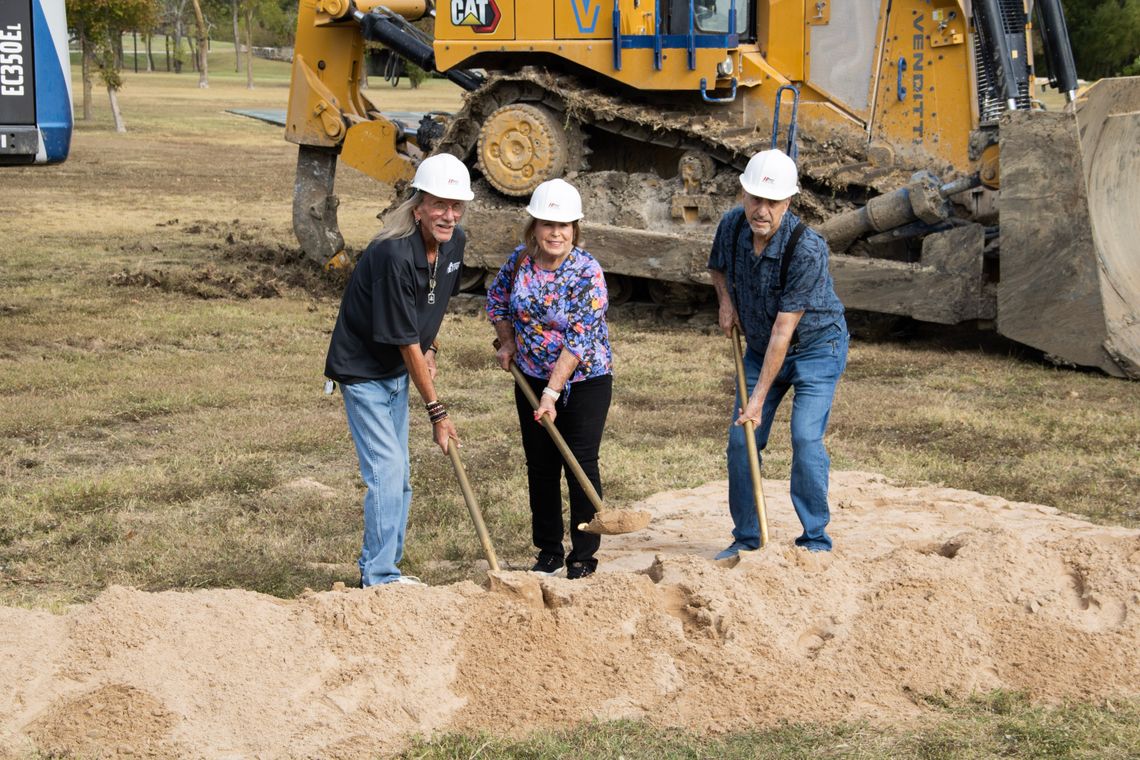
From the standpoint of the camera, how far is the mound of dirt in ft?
14.6

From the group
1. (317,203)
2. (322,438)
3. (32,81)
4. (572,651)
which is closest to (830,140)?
(317,203)

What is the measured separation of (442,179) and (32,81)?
5788 millimetres

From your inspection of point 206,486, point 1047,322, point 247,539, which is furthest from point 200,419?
point 1047,322

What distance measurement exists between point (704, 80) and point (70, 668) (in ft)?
27.8

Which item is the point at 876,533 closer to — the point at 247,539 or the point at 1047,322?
the point at 247,539

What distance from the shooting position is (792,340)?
6023 millimetres

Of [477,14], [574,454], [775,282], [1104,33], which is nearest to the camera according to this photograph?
[775,282]

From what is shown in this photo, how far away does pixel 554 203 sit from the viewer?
5.61 m

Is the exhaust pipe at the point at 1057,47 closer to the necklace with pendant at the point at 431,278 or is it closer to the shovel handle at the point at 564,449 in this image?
the shovel handle at the point at 564,449

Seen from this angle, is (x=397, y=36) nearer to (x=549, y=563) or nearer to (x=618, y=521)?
(x=549, y=563)

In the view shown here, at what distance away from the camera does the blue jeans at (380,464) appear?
5586mm

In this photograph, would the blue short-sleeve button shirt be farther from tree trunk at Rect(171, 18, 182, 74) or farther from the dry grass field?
tree trunk at Rect(171, 18, 182, 74)

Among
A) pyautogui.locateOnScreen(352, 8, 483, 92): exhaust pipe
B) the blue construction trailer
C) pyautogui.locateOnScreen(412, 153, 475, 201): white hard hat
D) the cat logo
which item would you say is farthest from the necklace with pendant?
pyautogui.locateOnScreen(352, 8, 483, 92): exhaust pipe

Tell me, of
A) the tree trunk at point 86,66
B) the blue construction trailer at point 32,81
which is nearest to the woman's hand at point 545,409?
the blue construction trailer at point 32,81
